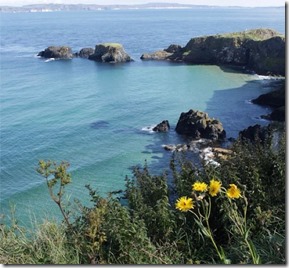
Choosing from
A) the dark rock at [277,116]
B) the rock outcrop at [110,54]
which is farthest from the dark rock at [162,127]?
the rock outcrop at [110,54]

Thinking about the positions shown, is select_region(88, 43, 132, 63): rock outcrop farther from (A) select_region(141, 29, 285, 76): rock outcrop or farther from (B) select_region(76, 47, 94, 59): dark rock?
(A) select_region(141, 29, 285, 76): rock outcrop

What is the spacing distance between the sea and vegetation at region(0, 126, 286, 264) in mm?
1681

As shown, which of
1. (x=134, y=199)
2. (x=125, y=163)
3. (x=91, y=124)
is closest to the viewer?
(x=134, y=199)

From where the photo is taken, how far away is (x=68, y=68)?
218 feet

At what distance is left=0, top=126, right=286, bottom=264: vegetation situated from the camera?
5.24 meters

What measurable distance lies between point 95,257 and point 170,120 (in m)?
33.8

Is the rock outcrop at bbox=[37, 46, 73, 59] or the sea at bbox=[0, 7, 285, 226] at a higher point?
the rock outcrop at bbox=[37, 46, 73, 59]

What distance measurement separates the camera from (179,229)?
6145mm

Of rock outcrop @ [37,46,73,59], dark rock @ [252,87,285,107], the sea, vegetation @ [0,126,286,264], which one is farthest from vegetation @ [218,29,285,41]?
vegetation @ [0,126,286,264]

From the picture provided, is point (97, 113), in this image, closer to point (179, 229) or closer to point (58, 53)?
point (179, 229)

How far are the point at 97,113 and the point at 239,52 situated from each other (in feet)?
102

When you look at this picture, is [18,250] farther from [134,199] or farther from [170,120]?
[170,120]

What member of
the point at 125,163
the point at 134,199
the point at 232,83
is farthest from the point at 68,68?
the point at 134,199

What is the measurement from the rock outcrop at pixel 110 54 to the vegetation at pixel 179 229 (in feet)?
212
